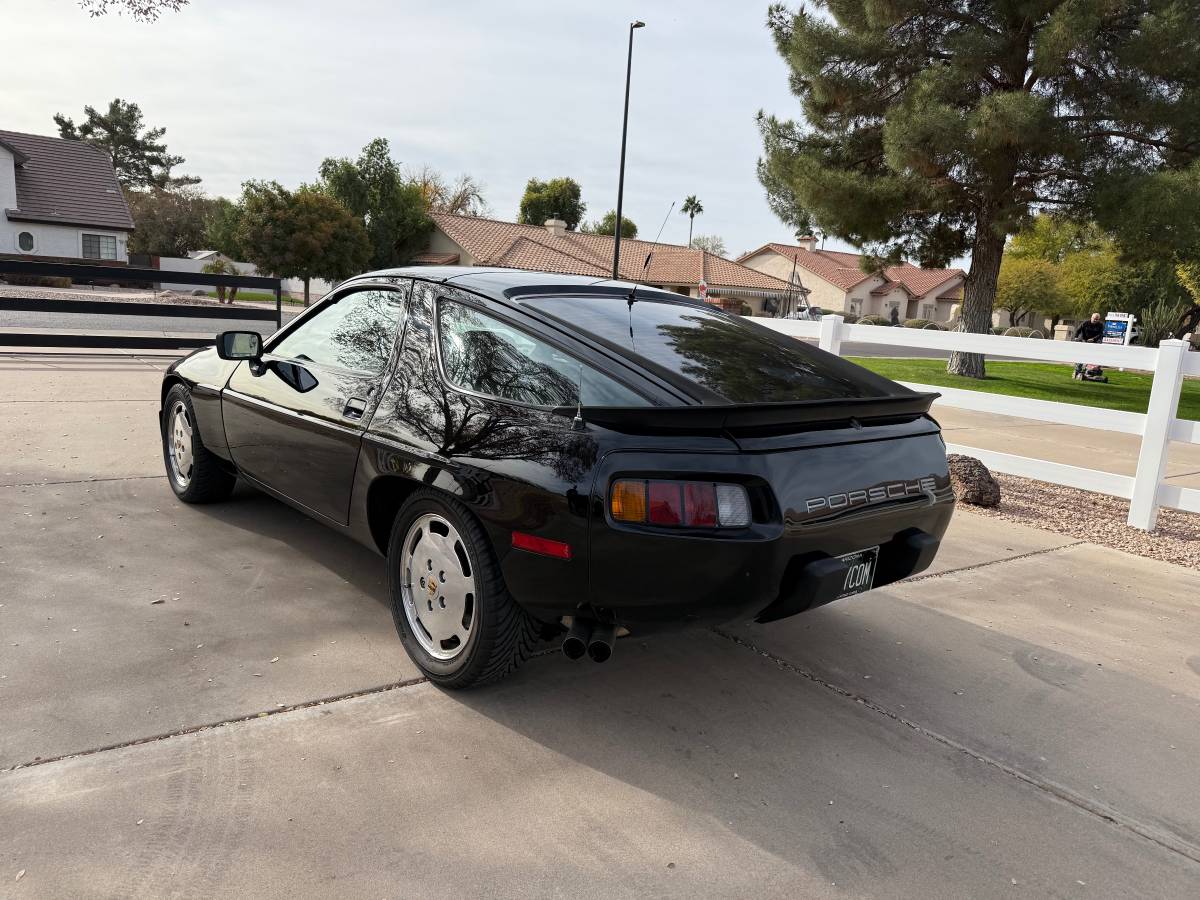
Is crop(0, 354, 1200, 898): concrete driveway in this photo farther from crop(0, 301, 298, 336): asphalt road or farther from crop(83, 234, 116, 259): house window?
crop(83, 234, 116, 259): house window

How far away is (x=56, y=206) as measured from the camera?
43.3m

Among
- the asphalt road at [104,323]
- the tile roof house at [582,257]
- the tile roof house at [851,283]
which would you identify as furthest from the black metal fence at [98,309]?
the tile roof house at [851,283]

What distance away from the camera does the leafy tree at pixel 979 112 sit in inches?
659

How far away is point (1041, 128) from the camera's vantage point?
17.1 metres

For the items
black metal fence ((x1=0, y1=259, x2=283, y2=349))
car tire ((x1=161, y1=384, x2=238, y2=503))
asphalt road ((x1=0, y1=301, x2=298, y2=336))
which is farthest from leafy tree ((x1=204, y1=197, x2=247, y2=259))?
car tire ((x1=161, y1=384, x2=238, y2=503))

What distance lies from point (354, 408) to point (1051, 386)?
19.3 meters

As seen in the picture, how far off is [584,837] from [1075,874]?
1.40 m

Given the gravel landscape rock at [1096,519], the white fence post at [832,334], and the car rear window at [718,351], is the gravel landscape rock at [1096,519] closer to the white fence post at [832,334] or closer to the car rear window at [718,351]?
the white fence post at [832,334]

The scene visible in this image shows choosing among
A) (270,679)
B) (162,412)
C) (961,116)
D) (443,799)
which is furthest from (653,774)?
(961,116)

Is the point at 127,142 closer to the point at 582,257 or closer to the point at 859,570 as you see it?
the point at 582,257

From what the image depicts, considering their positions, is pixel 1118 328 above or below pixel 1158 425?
above

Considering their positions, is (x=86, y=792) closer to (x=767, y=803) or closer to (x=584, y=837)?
(x=584, y=837)

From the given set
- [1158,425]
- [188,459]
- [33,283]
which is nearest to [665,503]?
[188,459]

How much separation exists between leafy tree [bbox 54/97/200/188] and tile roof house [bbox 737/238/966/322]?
52792 mm
